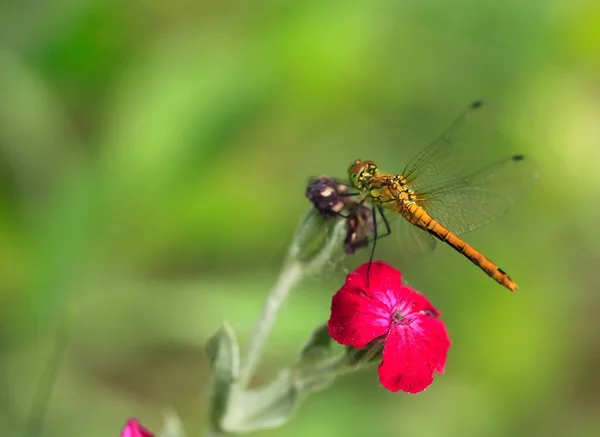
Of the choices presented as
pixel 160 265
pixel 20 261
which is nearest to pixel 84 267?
pixel 20 261

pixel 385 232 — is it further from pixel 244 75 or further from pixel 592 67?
pixel 592 67

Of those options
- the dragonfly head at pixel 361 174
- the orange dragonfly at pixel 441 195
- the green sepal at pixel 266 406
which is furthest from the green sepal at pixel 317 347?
the dragonfly head at pixel 361 174

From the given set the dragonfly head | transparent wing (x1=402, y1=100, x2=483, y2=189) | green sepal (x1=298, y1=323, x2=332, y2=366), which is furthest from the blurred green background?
green sepal (x1=298, y1=323, x2=332, y2=366)

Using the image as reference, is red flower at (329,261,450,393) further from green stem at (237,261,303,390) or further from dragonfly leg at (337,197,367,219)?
green stem at (237,261,303,390)

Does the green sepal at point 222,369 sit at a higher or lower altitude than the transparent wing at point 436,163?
lower

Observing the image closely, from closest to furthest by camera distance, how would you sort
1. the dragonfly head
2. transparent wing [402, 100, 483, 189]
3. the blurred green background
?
the dragonfly head, transparent wing [402, 100, 483, 189], the blurred green background

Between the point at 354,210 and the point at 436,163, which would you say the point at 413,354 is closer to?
the point at 354,210

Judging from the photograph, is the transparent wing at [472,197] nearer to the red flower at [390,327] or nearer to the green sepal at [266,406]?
the red flower at [390,327]
